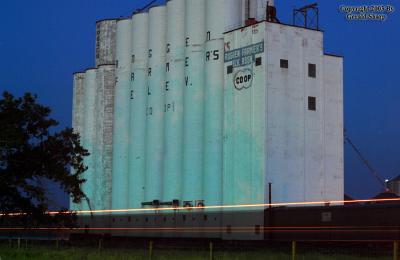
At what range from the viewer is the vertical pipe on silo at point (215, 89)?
56000mm

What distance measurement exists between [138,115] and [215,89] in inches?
463

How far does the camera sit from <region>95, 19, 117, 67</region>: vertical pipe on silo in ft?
246

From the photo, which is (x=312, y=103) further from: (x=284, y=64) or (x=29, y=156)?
(x=29, y=156)

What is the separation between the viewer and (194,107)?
192 feet

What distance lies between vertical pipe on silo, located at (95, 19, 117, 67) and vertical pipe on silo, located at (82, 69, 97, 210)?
178cm

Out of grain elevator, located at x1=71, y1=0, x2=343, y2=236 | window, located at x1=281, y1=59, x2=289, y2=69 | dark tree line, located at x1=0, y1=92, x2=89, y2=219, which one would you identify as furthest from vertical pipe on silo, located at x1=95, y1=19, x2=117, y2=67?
dark tree line, located at x1=0, y1=92, x2=89, y2=219

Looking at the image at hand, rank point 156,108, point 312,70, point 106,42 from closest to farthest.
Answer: point 312,70 → point 156,108 → point 106,42

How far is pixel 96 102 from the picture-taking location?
73438 millimetres

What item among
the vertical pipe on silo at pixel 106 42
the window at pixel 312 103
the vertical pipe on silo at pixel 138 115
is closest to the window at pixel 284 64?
the window at pixel 312 103

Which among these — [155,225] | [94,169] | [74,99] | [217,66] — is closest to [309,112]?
[217,66]

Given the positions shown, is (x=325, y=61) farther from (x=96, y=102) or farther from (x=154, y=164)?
(x=96, y=102)

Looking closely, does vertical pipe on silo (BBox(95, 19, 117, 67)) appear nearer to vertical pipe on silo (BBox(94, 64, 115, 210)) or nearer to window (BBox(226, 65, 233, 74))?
vertical pipe on silo (BBox(94, 64, 115, 210))

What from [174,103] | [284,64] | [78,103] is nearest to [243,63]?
[284,64]

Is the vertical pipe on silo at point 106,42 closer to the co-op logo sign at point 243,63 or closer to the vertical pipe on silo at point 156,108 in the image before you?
the vertical pipe on silo at point 156,108
